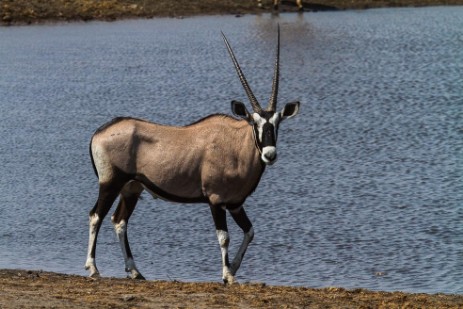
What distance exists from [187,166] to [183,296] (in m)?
2.18

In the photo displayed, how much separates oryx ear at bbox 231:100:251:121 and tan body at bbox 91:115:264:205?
0.87 ft

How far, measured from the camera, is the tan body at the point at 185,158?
11320 millimetres

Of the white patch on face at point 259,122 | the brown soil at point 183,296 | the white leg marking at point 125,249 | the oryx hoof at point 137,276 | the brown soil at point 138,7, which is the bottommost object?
the brown soil at point 138,7

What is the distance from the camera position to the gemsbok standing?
11.3 metres

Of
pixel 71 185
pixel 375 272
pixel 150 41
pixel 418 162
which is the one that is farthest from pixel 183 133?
pixel 150 41

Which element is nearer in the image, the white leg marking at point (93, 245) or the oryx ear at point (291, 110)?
the oryx ear at point (291, 110)

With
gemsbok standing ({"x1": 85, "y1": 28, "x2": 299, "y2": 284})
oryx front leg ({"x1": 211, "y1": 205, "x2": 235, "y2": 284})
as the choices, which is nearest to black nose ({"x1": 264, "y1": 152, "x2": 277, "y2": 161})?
gemsbok standing ({"x1": 85, "y1": 28, "x2": 299, "y2": 284})

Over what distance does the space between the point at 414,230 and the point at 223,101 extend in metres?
12.0

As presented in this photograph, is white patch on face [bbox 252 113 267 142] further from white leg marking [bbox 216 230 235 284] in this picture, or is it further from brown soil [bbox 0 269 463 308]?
brown soil [bbox 0 269 463 308]

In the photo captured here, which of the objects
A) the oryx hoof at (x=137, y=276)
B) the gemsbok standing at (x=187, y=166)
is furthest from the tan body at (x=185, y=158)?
the oryx hoof at (x=137, y=276)

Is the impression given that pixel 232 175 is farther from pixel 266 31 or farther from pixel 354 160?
pixel 266 31

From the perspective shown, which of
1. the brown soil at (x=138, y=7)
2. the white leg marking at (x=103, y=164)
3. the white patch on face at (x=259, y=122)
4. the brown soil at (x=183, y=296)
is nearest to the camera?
the brown soil at (x=183, y=296)

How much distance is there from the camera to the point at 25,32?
42062 millimetres

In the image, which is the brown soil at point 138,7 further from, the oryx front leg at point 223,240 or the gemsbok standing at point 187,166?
the oryx front leg at point 223,240
